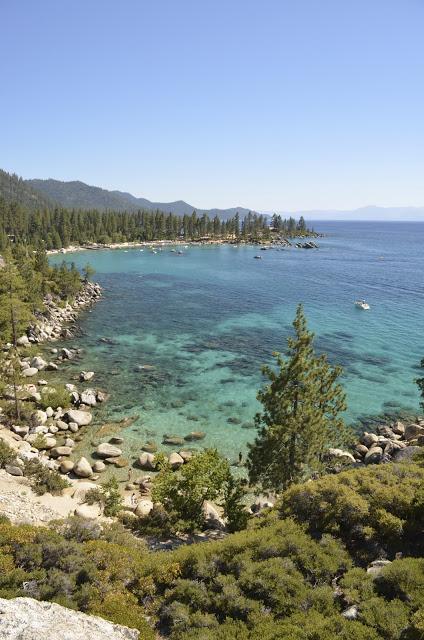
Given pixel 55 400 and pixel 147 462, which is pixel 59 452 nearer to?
pixel 147 462

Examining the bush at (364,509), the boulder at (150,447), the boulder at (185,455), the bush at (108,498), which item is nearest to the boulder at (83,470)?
the bush at (108,498)

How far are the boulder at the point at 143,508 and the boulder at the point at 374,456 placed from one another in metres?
17.2

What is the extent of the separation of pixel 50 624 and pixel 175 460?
1934 cm

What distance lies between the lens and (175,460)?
30.6 m

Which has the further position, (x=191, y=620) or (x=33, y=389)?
(x=33, y=389)

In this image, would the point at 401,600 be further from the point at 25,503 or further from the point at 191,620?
the point at 25,503

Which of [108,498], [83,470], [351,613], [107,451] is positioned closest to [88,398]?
[107,451]

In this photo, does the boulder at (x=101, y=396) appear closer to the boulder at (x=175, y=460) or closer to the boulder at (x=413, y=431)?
the boulder at (x=175, y=460)

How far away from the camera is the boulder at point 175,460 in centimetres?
3042

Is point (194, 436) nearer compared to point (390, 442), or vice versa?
point (390, 442)

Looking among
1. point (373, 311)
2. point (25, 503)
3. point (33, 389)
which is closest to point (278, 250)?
point (373, 311)

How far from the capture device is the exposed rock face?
10875 mm

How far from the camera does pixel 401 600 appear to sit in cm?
1249

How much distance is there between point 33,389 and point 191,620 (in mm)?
33324
